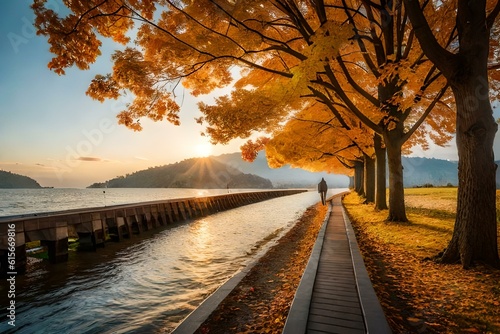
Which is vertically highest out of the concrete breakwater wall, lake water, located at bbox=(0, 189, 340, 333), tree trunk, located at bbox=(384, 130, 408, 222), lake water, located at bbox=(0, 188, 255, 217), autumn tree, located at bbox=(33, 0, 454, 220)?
autumn tree, located at bbox=(33, 0, 454, 220)

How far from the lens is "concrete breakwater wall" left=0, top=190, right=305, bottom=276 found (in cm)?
862

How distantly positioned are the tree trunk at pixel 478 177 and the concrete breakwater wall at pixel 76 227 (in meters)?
12.8

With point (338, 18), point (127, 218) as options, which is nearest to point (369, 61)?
point (338, 18)

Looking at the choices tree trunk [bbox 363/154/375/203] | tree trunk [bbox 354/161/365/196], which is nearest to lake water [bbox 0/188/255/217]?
tree trunk [bbox 363/154/375/203]

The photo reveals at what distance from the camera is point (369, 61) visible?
10.9 metres

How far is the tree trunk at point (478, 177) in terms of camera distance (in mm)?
5625

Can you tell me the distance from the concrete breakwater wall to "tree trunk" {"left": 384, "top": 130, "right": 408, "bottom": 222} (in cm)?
1412

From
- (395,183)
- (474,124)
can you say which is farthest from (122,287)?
(395,183)

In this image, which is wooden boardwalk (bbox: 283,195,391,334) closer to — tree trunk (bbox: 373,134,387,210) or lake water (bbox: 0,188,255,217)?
tree trunk (bbox: 373,134,387,210)

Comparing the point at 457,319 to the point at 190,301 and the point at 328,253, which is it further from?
the point at 190,301

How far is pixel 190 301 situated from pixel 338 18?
12085 millimetres

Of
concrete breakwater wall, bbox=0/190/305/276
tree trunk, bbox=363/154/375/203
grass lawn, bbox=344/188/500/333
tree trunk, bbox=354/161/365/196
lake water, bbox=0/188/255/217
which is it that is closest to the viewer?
grass lawn, bbox=344/188/500/333

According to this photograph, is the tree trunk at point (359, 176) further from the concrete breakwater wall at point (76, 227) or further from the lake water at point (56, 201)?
the lake water at point (56, 201)

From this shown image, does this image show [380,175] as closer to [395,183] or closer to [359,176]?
[395,183]
